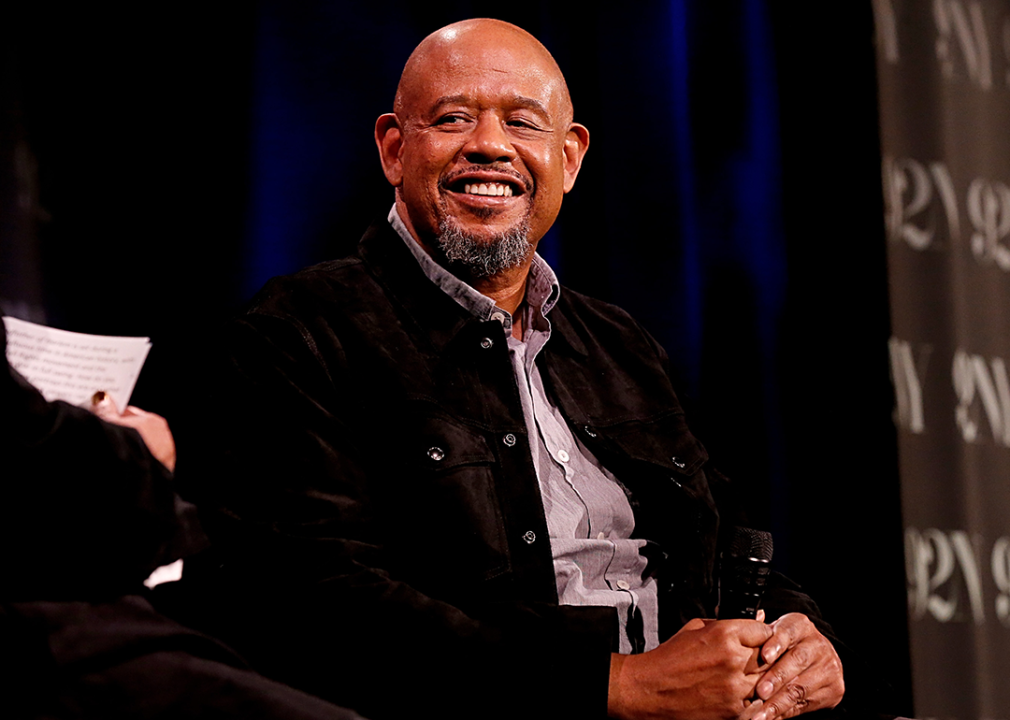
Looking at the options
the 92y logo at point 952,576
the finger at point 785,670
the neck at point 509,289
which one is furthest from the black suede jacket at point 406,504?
the 92y logo at point 952,576

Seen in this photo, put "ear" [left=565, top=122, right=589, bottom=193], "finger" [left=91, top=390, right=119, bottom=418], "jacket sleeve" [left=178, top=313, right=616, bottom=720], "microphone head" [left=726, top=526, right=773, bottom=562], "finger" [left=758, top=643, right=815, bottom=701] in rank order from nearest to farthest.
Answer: "finger" [left=91, top=390, right=119, bottom=418] → "jacket sleeve" [left=178, top=313, right=616, bottom=720] → "finger" [left=758, top=643, right=815, bottom=701] → "microphone head" [left=726, top=526, right=773, bottom=562] → "ear" [left=565, top=122, right=589, bottom=193]

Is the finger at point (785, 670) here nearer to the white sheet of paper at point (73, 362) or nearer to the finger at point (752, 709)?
the finger at point (752, 709)

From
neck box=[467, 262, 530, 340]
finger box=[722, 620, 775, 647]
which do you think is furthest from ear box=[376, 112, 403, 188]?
finger box=[722, 620, 775, 647]

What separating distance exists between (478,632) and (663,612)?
0.47 metres

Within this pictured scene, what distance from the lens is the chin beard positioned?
75.3 inches

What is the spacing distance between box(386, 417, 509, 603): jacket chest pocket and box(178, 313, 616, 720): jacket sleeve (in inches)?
0.7

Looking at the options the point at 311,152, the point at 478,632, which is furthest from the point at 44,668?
the point at 311,152

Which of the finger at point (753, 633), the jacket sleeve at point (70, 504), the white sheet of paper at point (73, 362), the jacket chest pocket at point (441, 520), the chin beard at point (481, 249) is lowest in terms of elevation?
the finger at point (753, 633)

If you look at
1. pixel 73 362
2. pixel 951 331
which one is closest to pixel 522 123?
pixel 73 362

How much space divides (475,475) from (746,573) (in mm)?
461

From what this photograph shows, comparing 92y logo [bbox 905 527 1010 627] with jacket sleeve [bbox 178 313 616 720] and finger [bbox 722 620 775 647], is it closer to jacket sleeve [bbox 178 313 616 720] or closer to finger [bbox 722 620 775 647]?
finger [bbox 722 620 775 647]

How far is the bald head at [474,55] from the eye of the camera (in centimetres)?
195

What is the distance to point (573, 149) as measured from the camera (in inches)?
85.9

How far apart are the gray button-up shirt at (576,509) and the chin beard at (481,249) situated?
52mm
